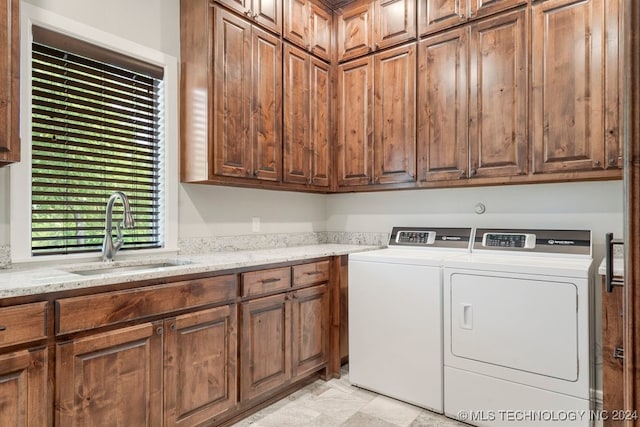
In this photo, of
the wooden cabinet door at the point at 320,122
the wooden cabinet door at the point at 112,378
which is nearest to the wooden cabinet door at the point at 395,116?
the wooden cabinet door at the point at 320,122

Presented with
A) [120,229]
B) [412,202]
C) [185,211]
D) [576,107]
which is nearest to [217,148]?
[185,211]

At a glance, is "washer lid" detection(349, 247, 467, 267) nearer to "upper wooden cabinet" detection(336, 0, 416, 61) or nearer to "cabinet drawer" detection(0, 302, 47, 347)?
"upper wooden cabinet" detection(336, 0, 416, 61)

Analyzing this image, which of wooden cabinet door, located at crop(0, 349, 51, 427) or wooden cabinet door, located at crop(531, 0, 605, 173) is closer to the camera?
wooden cabinet door, located at crop(0, 349, 51, 427)

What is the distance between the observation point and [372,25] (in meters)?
3.06

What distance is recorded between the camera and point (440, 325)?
2.30m

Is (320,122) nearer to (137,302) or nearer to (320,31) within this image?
(320,31)

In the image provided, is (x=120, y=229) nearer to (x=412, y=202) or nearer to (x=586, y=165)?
(x=412, y=202)

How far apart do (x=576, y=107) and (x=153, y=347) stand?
2.59 meters

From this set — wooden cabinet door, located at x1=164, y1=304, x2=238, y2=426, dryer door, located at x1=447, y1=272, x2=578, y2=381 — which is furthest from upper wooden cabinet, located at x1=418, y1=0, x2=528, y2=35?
wooden cabinet door, located at x1=164, y1=304, x2=238, y2=426

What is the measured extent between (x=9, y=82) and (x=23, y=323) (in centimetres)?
96

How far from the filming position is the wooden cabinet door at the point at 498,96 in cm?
242

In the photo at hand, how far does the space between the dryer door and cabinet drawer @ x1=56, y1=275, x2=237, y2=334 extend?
1.31 meters

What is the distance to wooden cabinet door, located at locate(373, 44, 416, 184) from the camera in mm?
2861

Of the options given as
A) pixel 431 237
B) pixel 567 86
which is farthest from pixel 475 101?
pixel 431 237
